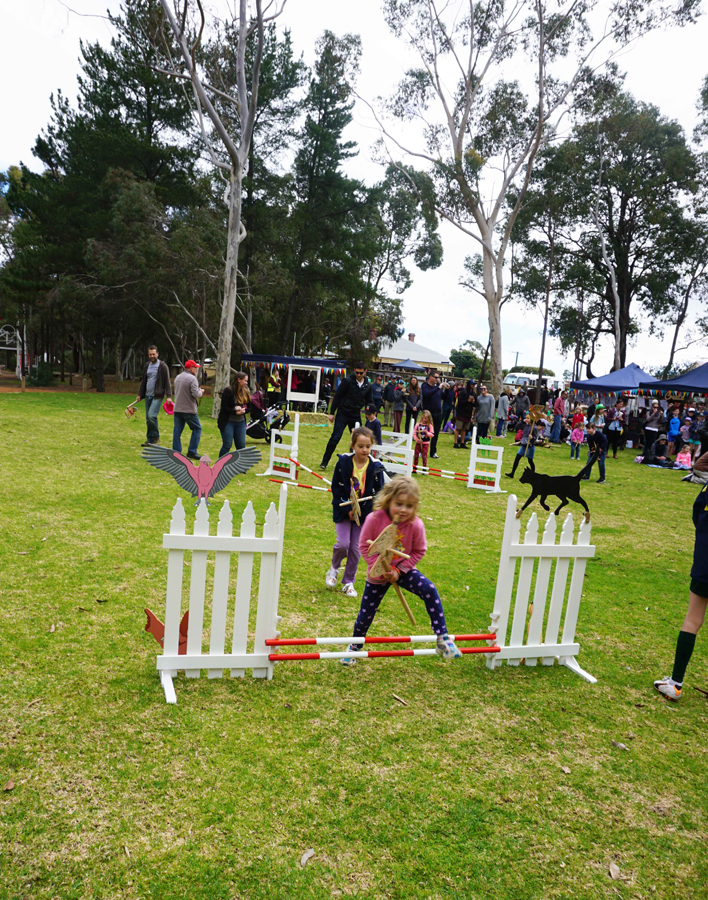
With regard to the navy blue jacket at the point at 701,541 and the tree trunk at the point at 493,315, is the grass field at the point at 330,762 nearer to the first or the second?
the navy blue jacket at the point at 701,541

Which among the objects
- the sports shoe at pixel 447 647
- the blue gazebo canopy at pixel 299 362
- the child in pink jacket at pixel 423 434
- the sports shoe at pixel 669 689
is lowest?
the sports shoe at pixel 669 689

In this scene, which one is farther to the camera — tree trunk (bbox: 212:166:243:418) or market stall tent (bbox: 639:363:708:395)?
market stall tent (bbox: 639:363:708:395)

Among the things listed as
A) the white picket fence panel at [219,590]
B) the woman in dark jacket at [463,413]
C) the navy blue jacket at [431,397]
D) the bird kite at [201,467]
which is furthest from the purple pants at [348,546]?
the woman in dark jacket at [463,413]

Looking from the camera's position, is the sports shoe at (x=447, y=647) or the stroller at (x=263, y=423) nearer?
the sports shoe at (x=447, y=647)

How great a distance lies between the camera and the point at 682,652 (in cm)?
401

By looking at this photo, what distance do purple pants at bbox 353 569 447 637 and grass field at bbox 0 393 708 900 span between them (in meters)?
0.40

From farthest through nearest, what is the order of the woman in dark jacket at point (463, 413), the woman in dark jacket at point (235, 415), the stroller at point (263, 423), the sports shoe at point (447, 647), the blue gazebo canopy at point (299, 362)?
the blue gazebo canopy at point (299, 362), the woman in dark jacket at point (463, 413), the stroller at point (263, 423), the woman in dark jacket at point (235, 415), the sports shoe at point (447, 647)

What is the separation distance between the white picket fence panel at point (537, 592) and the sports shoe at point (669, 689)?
1.36 feet

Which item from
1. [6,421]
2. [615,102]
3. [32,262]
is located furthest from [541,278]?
[6,421]

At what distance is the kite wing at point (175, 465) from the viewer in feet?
19.2

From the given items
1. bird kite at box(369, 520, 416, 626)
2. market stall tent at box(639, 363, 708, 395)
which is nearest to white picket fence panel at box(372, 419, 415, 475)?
bird kite at box(369, 520, 416, 626)

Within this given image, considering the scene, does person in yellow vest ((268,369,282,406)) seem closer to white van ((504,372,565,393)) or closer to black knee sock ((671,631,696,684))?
black knee sock ((671,631,696,684))

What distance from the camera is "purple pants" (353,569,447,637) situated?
3.87 meters

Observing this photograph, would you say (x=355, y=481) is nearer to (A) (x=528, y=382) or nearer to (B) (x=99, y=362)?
(B) (x=99, y=362)
